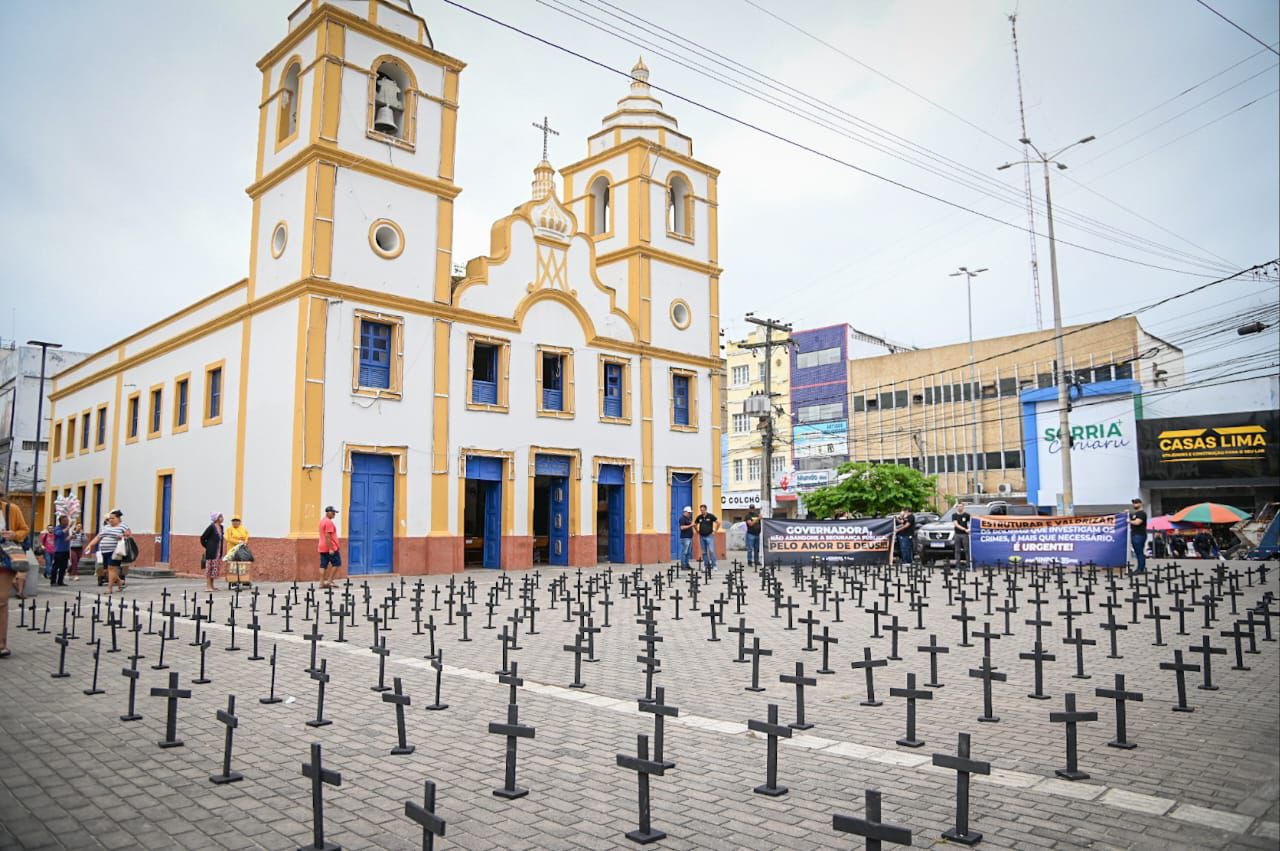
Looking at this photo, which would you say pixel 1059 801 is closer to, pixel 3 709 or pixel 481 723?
pixel 481 723

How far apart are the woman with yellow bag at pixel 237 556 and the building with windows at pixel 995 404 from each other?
123 feet

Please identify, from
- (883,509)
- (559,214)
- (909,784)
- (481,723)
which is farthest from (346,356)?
(883,509)

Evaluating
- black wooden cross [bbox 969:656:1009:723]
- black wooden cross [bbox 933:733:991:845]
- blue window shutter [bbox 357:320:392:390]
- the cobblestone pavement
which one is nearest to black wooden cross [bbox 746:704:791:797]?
the cobblestone pavement

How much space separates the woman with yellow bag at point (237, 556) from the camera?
744 inches

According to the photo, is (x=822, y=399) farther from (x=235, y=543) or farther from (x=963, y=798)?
(x=963, y=798)

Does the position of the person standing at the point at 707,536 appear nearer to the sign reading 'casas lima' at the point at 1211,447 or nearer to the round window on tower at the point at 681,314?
the round window on tower at the point at 681,314

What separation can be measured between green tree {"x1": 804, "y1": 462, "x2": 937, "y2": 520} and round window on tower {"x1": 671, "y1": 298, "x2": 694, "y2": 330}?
15.6 meters

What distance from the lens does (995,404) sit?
5444 centimetres

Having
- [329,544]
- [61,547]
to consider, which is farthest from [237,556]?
[61,547]

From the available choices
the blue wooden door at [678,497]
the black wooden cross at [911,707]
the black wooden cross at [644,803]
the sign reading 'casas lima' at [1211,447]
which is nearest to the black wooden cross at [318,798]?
the black wooden cross at [644,803]

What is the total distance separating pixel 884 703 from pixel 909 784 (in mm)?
2252

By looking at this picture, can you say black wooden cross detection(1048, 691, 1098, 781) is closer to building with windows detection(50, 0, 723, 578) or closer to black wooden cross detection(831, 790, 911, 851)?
black wooden cross detection(831, 790, 911, 851)

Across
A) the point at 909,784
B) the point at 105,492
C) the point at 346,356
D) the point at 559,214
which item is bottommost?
the point at 909,784

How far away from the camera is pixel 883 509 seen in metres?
41.8
